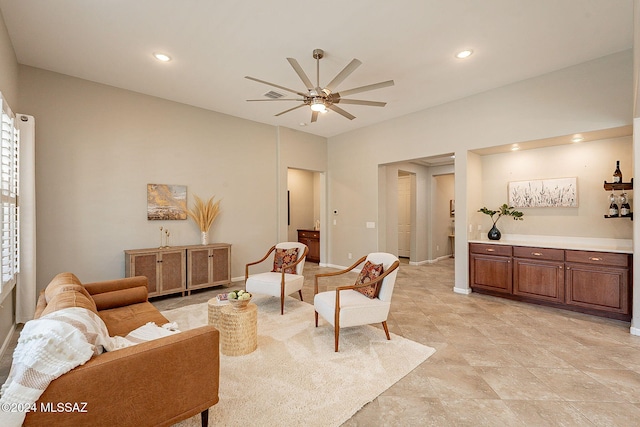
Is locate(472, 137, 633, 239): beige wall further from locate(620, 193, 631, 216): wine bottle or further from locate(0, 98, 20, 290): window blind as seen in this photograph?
locate(0, 98, 20, 290): window blind

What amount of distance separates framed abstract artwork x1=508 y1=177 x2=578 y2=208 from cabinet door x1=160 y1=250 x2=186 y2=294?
5619 millimetres

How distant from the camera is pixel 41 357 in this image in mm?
1207

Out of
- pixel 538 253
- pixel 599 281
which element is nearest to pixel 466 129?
pixel 538 253

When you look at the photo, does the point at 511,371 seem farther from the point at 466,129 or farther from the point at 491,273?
the point at 466,129

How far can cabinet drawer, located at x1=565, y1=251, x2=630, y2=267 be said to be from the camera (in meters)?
3.51

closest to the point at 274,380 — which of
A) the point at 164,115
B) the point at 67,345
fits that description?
the point at 67,345

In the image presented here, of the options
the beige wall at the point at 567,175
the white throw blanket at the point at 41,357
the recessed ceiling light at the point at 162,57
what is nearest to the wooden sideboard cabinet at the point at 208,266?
the recessed ceiling light at the point at 162,57

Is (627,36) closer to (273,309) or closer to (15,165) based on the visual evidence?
(273,309)

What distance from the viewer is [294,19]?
9.50ft

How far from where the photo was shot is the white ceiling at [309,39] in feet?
9.00

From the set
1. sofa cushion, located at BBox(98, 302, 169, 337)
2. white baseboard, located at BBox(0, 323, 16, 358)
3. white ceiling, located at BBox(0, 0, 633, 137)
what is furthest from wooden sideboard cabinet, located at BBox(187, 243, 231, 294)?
white ceiling, located at BBox(0, 0, 633, 137)

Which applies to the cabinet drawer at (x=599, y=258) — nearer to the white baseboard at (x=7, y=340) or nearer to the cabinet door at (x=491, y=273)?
the cabinet door at (x=491, y=273)

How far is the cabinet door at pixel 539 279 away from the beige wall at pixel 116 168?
15.4 ft

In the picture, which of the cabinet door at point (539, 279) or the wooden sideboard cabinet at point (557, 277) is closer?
the wooden sideboard cabinet at point (557, 277)
